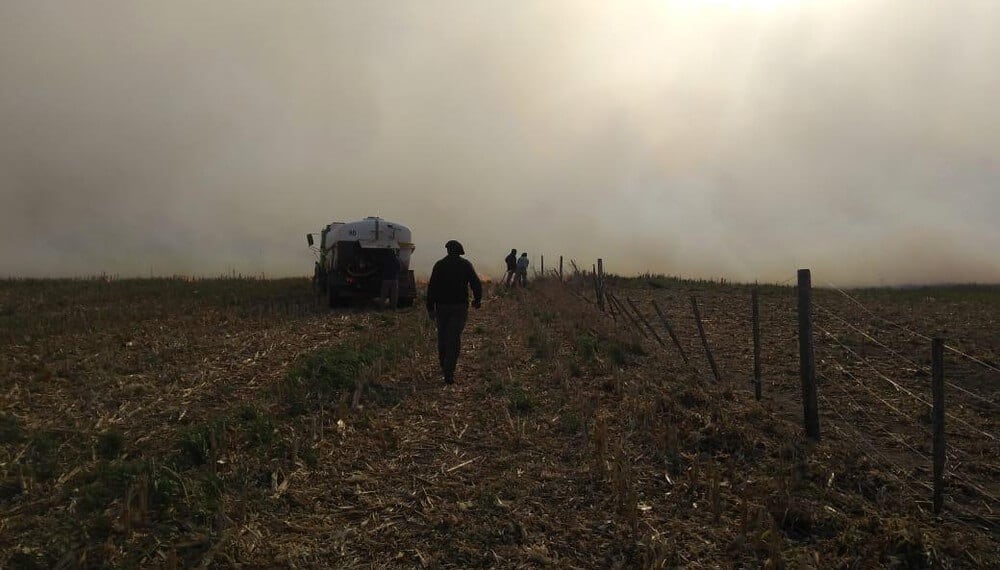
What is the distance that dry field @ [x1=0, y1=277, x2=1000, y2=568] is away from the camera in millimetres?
5348

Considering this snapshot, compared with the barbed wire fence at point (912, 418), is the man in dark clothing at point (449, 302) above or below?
above

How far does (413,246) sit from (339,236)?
2.74 metres

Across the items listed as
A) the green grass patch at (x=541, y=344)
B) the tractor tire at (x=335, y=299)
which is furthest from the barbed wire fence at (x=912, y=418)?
the tractor tire at (x=335, y=299)

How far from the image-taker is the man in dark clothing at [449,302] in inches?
437

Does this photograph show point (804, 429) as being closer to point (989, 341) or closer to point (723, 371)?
point (723, 371)

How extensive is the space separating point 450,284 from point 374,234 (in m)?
13.5

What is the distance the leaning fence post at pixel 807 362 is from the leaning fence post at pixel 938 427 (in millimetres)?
1728

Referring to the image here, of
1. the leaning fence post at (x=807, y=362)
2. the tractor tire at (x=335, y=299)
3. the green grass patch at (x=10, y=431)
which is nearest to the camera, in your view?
the green grass patch at (x=10, y=431)

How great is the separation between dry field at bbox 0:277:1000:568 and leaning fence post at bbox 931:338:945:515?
0.62 ft

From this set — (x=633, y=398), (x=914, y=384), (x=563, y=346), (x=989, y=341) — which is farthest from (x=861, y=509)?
(x=989, y=341)

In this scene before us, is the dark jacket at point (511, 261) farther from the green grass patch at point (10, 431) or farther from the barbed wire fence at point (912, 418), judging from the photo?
the green grass patch at point (10, 431)

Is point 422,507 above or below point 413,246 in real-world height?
below

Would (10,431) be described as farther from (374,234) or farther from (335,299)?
(374,234)

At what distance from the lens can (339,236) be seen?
24047 millimetres
